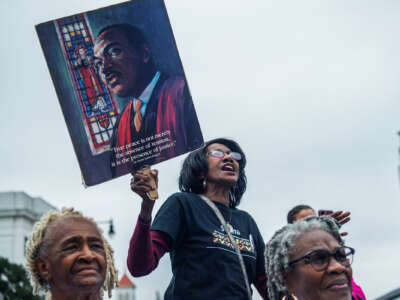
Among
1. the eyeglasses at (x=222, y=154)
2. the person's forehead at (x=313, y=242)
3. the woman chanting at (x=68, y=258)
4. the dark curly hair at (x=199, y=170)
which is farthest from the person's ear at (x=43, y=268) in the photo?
the eyeglasses at (x=222, y=154)

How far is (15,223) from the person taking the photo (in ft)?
138

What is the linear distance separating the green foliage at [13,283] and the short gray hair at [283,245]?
88.4 feet

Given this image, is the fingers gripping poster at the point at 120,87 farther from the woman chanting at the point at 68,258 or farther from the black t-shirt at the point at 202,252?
the black t-shirt at the point at 202,252

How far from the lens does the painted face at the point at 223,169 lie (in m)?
4.30

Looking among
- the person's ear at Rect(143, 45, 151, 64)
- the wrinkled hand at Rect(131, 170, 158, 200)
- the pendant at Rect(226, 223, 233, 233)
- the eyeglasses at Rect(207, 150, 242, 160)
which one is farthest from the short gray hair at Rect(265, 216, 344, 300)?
the person's ear at Rect(143, 45, 151, 64)

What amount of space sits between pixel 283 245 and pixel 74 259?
116 centimetres

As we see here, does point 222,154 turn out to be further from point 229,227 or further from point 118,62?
point 118,62

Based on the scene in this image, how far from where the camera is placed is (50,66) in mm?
3549

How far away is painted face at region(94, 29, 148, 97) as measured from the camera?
A: 12.0 ft

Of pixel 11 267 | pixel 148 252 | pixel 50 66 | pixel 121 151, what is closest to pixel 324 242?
pixel 148 252

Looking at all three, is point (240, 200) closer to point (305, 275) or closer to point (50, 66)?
point (305, 275)

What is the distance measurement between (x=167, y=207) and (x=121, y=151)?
588mm

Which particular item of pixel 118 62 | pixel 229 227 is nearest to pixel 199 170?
pixel 229 227

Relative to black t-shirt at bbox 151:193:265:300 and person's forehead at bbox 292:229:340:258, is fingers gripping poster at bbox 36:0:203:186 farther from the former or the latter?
person's forehead at bbox 292:229:340:258
